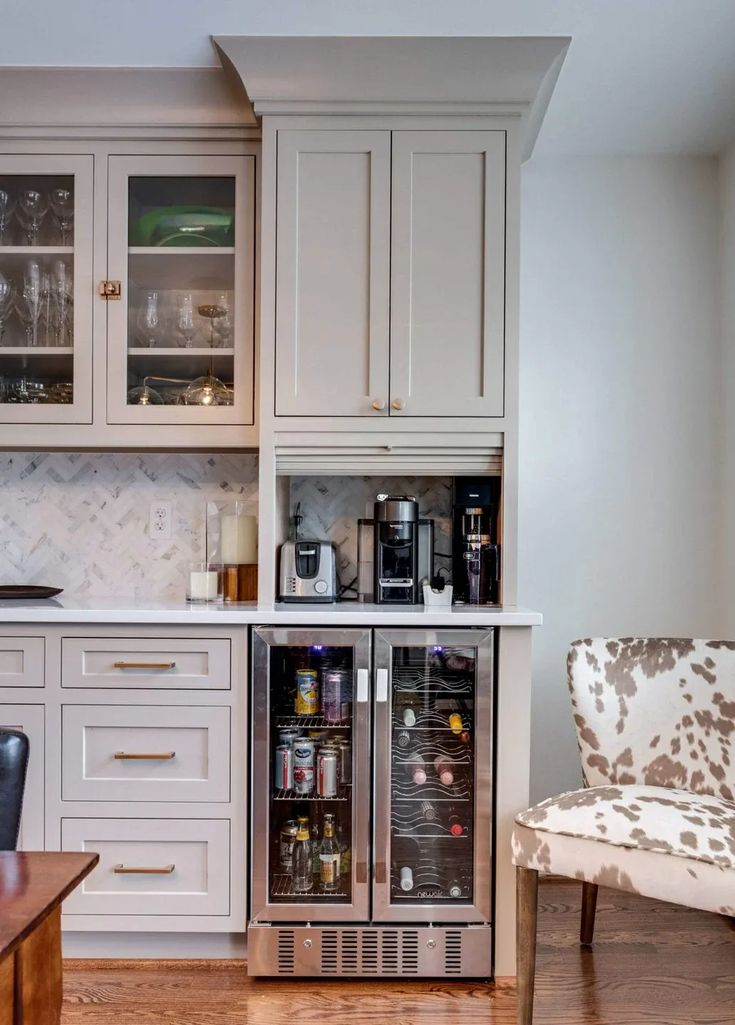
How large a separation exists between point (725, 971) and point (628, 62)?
100.0 inches

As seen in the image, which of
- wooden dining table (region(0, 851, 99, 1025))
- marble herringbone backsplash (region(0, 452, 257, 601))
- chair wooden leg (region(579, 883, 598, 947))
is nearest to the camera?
wooden dining table (region(0, 851, 99, 1025))

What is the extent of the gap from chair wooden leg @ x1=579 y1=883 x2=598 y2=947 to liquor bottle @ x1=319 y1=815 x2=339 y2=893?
2.35 ft

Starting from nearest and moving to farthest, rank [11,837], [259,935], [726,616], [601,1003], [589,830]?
[11,837], [589,830], [601,1003], [259,935], [726,616]

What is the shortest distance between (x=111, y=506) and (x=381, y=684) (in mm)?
1232

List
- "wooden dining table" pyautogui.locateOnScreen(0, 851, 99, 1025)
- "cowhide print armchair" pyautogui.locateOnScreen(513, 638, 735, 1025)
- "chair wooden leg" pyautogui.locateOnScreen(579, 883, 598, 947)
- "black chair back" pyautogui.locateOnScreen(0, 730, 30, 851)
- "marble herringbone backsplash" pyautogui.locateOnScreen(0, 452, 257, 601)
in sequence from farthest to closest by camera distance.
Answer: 1. "marble herringbone backsplash" pyautogui.locateOnScreen(0, 452, 257, 601)
2. "chair wooden leg" pyautogui.locateOnScreen(579, 883, 598, 947)
3. "cowhide print armchair" pyautogui.locateOnScreen(513, 638, 735, 1025)
4. "black chair back" pyautogui.locateOnScreen(0, 730, 30, 851)
5. "wooden dining table" pyautogui.locateOnScreen(0, 851, 99, 1025)

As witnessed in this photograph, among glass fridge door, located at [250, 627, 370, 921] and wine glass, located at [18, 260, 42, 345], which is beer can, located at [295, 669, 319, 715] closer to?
glass fridge door, located at [250, 627, 370, 921]

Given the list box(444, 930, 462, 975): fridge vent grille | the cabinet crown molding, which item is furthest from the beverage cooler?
the cabinet crown molding

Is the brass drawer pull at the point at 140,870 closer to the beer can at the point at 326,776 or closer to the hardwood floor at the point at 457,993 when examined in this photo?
the hardwood floor at the point at 457,993

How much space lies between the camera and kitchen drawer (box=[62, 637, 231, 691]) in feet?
7.13

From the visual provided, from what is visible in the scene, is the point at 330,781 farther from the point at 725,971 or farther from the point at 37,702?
the point at 725,971

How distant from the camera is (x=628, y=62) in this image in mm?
2230

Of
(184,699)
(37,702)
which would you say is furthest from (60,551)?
(184,699)

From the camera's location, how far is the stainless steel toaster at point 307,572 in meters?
2.39

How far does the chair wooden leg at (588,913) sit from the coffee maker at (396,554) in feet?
3.14
